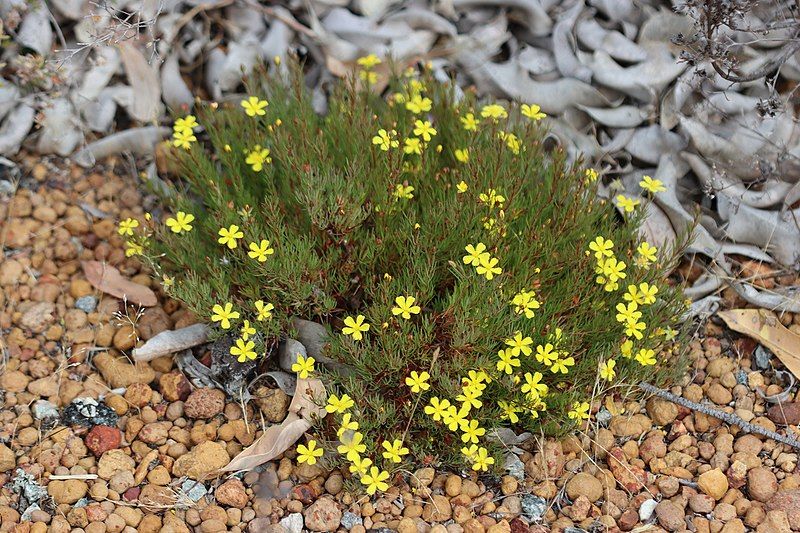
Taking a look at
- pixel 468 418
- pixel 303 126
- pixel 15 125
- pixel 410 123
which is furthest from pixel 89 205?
pixel 468 418

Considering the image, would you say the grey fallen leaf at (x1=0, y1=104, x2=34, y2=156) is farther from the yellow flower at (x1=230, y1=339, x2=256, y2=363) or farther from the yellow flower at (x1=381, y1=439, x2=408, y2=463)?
the yellow flower at (x1=381, y1=439, x2=408, y2=463)

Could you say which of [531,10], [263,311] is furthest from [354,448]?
[531,10]

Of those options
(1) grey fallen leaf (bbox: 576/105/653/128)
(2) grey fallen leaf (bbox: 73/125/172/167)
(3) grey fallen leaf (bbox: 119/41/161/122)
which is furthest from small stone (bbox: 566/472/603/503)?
(3) grey fallen leaf (bbox: 119/41/161/122)

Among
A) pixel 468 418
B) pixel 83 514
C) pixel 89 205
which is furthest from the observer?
pixel 89 205

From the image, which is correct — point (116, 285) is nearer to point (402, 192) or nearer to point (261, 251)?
point (261, 251)

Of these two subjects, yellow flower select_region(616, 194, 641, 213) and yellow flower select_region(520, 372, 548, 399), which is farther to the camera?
yellow flower select_region(616, 194, 641, 213)

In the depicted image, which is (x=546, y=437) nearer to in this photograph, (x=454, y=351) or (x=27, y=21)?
(x=454, y=351)

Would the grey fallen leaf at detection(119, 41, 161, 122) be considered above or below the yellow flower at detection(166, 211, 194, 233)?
below
